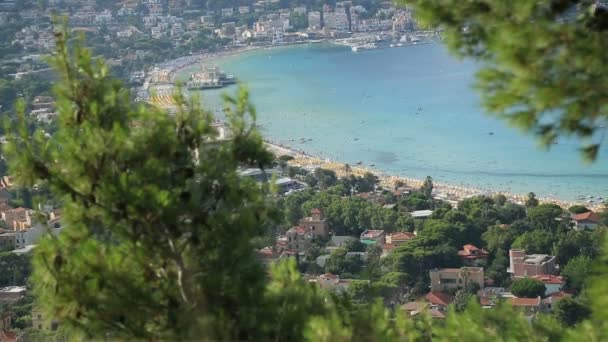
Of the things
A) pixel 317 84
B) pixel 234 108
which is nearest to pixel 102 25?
pixel 317 84

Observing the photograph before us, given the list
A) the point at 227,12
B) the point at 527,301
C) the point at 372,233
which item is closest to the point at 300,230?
the point at 372,233

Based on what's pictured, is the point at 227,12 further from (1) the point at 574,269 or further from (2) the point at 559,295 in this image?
(2) the point at 559,295

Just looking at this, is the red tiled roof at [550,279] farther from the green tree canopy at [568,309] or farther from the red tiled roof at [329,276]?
the red tiled roof at [329,276]

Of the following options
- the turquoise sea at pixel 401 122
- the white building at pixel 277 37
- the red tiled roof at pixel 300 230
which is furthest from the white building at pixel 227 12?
the red tiled roof at pixel 300 230

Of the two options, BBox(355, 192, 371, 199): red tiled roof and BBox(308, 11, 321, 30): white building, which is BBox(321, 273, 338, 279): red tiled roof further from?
BBox(308, 11, 321, 30): white building

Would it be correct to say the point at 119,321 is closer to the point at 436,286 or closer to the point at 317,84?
the point at 436,286

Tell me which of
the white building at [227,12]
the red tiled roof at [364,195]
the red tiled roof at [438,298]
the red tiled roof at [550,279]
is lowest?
the red tiled roof at [364,195]
